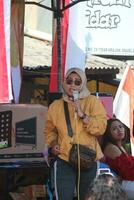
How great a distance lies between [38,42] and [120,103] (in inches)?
198

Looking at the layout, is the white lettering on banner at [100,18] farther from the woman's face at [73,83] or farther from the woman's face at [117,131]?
the woman's face at [73,83]

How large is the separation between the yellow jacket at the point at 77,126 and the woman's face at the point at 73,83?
122 mm

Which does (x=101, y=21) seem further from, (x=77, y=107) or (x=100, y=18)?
(x=77, y=107)

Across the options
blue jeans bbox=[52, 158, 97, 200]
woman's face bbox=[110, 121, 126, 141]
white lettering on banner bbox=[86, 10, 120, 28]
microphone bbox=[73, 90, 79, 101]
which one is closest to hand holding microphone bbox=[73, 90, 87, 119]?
microphone bbox=[73, 90, 79, 101]

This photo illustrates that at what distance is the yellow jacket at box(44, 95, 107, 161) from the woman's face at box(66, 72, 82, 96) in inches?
4.8

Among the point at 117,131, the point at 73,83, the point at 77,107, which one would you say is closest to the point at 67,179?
the point at 77,107

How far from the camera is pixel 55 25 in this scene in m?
6.64

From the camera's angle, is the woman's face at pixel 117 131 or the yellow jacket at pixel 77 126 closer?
the yellow jacket at pixel 77 126

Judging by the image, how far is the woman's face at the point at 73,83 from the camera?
4.80 metres

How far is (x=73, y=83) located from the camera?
4.81m

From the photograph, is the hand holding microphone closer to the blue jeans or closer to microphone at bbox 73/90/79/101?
microphone at bbox 73/90/79/101

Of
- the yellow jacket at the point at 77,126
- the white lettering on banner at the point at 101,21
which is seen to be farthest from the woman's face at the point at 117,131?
the white lettering on banner at the point at 101,21

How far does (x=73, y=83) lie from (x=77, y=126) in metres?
0.39

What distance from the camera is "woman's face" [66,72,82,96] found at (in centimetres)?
480
